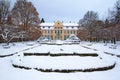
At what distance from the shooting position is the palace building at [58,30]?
84750mm

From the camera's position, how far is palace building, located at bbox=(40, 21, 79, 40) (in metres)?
84.8

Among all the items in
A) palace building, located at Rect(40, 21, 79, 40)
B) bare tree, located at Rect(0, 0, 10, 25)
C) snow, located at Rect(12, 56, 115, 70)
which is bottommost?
snow, located at Rect(12, 56, 115, 70)

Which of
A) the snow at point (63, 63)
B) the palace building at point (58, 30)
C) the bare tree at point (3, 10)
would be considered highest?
the bare tree at point (3, 10)

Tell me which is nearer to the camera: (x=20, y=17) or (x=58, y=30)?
(x=20, y=17)

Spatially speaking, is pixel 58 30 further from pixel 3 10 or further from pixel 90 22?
pixel 3 10

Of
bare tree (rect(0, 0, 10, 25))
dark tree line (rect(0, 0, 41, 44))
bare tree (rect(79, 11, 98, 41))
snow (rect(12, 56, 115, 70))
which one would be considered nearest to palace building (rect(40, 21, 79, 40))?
bare tree (rect(79, 11, 98, 41))

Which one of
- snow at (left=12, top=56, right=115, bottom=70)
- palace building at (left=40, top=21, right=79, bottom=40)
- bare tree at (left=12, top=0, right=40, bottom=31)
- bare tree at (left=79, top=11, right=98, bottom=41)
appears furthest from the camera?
palace building at (left=40, top=21, right=79, bottom=40)

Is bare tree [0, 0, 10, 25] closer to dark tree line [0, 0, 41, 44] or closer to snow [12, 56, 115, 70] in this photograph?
dark tree line [0, 0, 41, 44]

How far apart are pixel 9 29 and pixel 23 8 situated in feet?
19.6

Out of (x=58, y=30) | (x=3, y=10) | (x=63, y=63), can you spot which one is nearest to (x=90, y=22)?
(x=3, y=10)

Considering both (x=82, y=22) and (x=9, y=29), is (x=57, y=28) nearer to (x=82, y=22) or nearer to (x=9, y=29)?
(x=82, y=22)

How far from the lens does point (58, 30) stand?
280ft

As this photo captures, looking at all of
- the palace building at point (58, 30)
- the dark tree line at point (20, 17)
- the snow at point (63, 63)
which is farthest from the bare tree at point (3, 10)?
the palace building at point (58, 30)

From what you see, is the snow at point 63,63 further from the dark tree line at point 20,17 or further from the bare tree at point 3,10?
the bare tree at point 3,10
